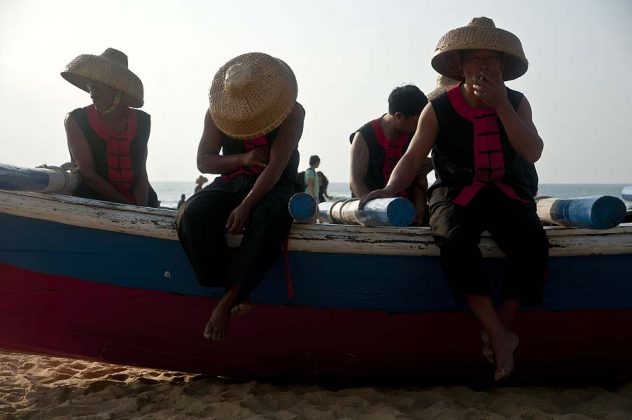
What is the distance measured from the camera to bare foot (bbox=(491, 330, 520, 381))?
3027 millimetres

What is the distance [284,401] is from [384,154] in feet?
5.94

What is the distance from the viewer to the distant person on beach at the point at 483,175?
3227 mm

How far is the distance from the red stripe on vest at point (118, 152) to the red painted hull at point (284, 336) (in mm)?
940

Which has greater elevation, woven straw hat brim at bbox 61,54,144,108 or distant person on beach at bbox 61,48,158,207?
woven straw hat brim at bbox 61,54,144,108

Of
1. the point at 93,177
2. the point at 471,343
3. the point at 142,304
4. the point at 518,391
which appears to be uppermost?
the point at 93,177

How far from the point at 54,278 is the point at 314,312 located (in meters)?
1.35

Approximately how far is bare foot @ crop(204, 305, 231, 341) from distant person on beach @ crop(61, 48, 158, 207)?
136 centimetres

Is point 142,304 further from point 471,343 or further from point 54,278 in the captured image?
point 471,343

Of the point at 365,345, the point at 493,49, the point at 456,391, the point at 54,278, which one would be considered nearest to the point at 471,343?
the point at 456,391

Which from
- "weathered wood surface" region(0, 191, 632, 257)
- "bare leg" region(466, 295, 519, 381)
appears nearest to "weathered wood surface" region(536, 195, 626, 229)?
"weathered wood surface" region(0, 191, 632, 257)

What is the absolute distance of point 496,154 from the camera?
345cm

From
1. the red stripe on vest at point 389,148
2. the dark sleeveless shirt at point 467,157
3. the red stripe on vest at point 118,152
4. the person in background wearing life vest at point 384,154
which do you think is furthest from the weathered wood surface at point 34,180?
the dark sleeveless shirt at point 467,157

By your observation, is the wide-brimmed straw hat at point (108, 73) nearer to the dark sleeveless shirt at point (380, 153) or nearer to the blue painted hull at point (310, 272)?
the blue painted hull at point (310, 272)

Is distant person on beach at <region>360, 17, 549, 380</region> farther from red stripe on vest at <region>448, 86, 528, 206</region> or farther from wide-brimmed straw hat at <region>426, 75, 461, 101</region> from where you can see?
wide-brimmed straw hat at <region>426, 75, 461, 101</region>
